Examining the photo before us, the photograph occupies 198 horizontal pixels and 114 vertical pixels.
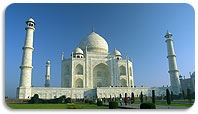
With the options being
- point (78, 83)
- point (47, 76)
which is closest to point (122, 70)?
point (78, 83)

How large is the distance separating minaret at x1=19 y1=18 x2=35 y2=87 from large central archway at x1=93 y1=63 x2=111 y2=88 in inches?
427

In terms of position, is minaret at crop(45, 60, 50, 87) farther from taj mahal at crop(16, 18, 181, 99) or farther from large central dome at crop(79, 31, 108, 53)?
large central dome at crop(79, 31, 108, 53)

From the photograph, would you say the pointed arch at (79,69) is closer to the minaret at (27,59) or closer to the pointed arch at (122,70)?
the pointed arch at (122,70)

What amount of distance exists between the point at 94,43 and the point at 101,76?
635 centimetres

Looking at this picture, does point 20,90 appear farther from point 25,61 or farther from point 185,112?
point 185,112

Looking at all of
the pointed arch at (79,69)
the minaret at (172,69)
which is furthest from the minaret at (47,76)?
the minaret at (172,69)

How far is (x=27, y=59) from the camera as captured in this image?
19.1 meters

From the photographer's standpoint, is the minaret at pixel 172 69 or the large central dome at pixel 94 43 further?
the large central dome at pixel 94 43

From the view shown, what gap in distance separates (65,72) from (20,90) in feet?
28.0

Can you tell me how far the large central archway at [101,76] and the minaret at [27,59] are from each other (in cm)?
1084

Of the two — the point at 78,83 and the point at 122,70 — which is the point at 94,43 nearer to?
the point at 122,70

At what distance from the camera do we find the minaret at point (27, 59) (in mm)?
18422

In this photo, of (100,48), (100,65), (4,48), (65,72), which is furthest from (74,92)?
(4,48)

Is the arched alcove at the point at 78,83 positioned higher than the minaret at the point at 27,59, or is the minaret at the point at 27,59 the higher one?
the minaret at the point at 27,59
